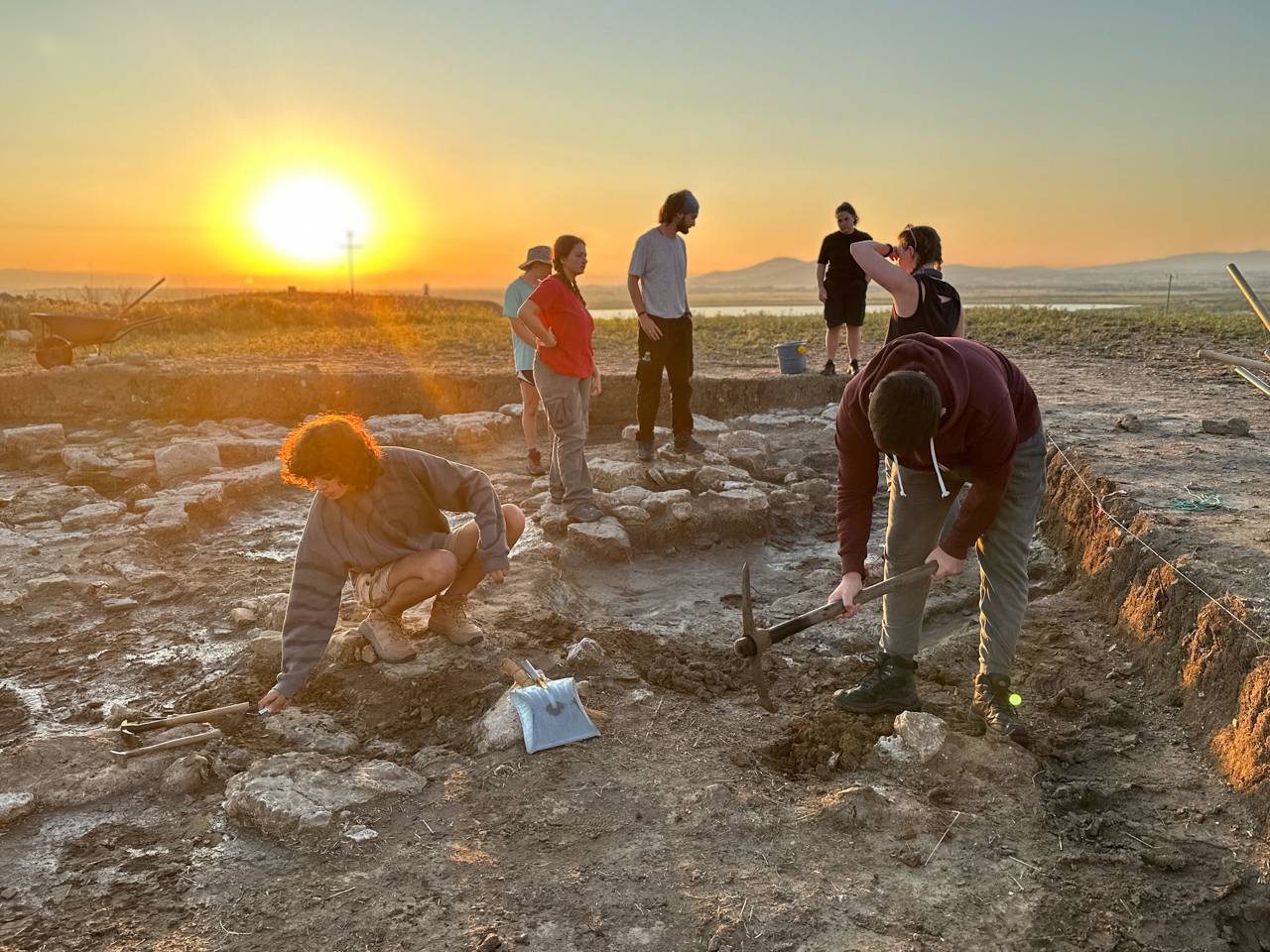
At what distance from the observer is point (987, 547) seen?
3189 mm

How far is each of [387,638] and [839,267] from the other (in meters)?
6.11

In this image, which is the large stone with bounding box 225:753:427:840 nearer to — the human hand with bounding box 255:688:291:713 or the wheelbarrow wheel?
the human hand with bounding box 255:688:291:713

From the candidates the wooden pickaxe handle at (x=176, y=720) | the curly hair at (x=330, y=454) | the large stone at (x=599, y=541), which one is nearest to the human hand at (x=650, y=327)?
the large stone at (x=599, y=541)

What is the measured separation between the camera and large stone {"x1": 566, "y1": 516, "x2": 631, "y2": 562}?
5.57 m

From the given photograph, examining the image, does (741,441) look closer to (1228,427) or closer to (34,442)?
(1228,427)

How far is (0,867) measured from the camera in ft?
9.29

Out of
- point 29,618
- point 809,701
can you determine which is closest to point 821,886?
point 809,701

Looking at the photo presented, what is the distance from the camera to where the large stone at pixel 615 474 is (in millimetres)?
6434

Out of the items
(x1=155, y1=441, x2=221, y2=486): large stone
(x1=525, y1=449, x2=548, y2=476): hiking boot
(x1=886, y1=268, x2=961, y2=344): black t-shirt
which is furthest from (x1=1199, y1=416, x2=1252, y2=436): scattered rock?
(x1=155, y1=441, x2=221, y2=486): large stone

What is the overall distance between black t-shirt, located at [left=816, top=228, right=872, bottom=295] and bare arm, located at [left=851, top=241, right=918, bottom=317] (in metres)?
4.20

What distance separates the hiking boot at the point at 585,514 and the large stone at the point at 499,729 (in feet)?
7.42

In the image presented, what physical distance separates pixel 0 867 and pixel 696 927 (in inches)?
85.1

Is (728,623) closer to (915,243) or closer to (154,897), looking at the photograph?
(915,243)

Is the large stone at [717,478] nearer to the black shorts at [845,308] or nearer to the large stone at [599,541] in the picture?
the large stone at [599,541]
